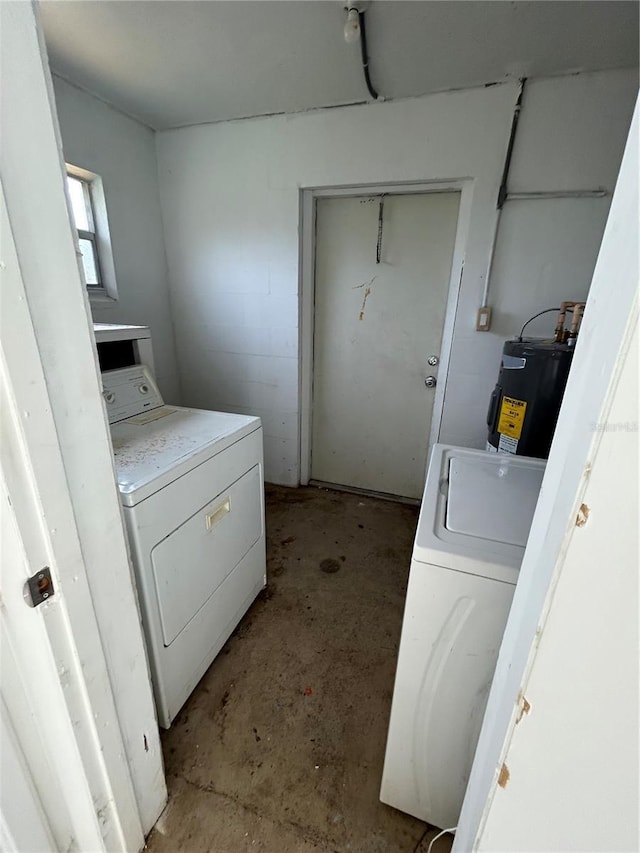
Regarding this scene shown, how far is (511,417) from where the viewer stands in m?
1.47

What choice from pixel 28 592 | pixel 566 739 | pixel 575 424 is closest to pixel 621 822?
pixel 566 739

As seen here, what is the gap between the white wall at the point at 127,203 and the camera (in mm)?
1902

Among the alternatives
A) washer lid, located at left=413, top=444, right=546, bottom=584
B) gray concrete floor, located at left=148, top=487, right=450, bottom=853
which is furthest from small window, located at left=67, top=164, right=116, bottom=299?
washer lid, located at left=413, top=444, right=546, bottom=584

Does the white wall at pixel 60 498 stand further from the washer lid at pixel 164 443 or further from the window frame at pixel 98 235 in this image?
the window frame at pixel 98 235

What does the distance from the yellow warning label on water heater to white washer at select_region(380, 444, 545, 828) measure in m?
0.45

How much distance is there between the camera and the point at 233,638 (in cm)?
157

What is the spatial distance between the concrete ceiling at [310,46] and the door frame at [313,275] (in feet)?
1.37

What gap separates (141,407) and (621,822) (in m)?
1.62

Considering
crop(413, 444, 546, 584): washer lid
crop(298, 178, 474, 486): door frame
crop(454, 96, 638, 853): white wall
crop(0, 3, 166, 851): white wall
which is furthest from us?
crop(298, 178, 474, 486): door frame

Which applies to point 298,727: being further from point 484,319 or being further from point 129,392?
point 484,319

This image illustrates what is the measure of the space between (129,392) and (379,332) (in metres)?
1.65

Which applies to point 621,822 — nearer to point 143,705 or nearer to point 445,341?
point 143,705

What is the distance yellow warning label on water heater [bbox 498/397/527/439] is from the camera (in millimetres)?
1438

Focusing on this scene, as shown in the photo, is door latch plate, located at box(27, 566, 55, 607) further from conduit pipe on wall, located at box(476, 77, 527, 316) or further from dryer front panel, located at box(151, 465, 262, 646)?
conduit pipe on wall, located at box(476, 77, 527, 316)
